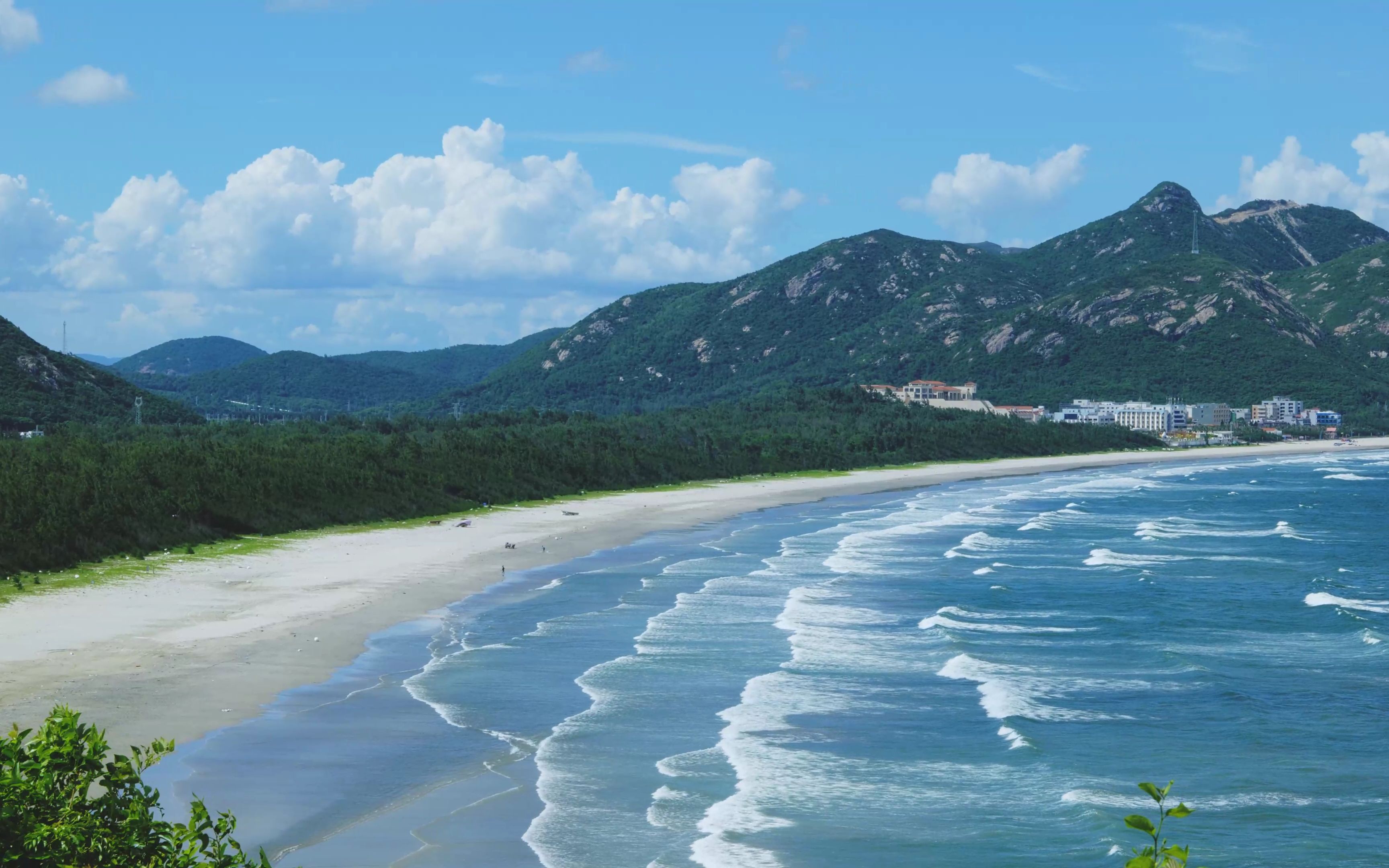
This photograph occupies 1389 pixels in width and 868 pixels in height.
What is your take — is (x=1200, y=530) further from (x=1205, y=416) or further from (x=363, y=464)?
(x=1205, y=416)

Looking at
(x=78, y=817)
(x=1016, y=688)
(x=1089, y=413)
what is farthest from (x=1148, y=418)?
(x=78, y=817)

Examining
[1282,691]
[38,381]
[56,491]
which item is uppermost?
[38,381]

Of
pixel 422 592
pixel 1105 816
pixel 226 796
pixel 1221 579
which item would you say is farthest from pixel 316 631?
pixel 1221 579

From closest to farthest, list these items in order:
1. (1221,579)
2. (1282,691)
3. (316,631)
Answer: (1282,691)
(316,631)
(1221,579)

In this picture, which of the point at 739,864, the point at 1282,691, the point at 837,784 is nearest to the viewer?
the point at 739,864

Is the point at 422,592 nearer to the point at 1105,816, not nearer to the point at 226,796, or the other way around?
the point at 226,796
